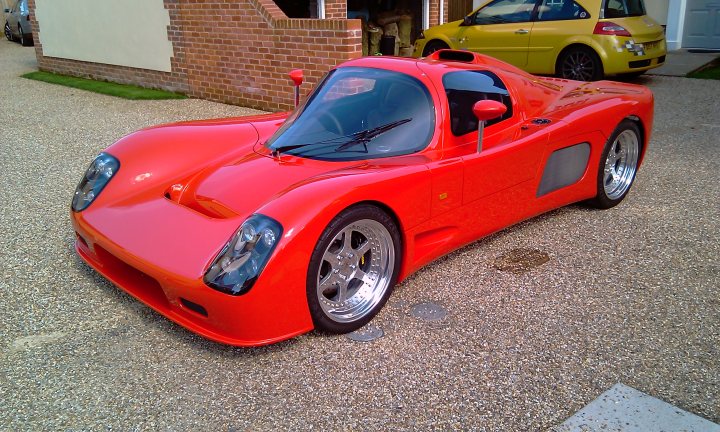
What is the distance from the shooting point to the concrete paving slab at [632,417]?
2.44 m

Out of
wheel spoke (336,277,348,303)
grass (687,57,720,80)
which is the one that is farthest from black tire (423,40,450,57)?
wheel spoke (336,277,348,303)

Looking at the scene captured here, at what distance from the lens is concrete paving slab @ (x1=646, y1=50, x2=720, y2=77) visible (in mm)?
10891

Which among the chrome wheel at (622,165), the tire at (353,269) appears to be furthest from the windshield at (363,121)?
the chrome wheel at (622,165)

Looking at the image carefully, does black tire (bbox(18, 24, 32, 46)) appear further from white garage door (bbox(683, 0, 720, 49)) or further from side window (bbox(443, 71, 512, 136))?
side window (bbox(443, 71, 512, 136))

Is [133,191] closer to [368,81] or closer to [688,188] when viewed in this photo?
[368,81]

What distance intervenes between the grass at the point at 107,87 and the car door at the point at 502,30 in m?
4.55

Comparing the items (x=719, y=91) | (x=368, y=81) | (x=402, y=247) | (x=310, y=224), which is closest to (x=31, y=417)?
(x=310, y=224)

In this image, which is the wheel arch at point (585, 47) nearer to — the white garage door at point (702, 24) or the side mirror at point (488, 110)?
the white garage door at point (702, 24)

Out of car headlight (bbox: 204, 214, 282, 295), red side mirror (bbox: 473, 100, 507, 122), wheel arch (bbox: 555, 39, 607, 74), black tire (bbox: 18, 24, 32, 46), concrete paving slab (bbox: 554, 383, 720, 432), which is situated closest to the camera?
concrete paving slab (bbox: 554, 383, 720, 432)

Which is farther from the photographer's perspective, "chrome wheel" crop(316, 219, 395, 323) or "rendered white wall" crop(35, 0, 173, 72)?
"rendered white wall" crop(35, 0, 173, 72)

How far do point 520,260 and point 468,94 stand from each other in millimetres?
1053

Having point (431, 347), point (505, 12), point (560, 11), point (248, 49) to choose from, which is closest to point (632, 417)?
point (431, 347)

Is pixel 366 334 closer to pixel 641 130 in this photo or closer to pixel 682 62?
pixel 641 130

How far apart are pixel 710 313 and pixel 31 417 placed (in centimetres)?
316
